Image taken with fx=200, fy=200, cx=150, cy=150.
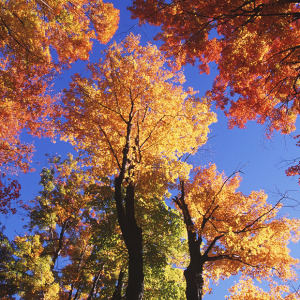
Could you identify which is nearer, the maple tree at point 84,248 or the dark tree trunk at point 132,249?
the dark tree trunk at point 132,249

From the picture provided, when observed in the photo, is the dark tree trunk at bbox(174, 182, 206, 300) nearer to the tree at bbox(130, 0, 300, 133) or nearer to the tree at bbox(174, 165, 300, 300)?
the tree at bbox(174, 165, 300, 300)

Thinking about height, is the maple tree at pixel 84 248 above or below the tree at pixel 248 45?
below

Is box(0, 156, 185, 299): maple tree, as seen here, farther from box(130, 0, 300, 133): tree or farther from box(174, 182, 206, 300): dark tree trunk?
box(130, 0, 300, 133): tree

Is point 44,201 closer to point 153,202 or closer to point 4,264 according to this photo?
point 4,264

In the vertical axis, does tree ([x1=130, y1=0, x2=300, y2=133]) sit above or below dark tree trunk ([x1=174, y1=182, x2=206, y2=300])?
above

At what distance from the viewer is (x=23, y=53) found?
800 centimetres

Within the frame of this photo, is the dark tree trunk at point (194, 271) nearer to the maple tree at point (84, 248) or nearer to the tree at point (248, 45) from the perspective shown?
the maple tree at point (84, 248)

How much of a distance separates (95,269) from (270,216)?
760cm

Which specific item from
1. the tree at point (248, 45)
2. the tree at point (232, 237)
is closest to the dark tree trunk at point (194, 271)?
the tree at point (232, 237)

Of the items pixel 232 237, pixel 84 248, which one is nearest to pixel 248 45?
pixel 232 237

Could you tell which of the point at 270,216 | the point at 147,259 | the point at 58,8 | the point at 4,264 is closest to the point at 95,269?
the point at 147,259

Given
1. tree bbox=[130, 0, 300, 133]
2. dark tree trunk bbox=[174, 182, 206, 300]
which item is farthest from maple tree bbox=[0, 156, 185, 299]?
tree bbox=[130, 0, 300, 133]

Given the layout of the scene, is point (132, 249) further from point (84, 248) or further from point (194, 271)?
point (84, 248)

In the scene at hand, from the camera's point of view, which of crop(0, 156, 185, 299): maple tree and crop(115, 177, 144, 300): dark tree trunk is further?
crop(0, 156, 185, 299): maple tree
